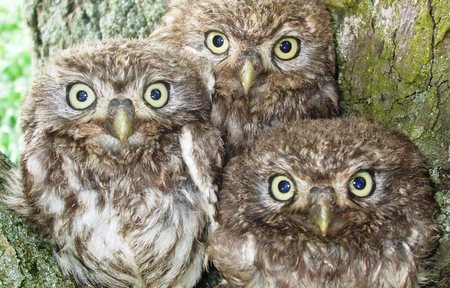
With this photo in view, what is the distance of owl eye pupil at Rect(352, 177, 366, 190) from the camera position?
2.17 m

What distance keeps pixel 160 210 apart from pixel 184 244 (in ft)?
0.49

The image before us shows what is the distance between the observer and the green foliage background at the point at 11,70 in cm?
558

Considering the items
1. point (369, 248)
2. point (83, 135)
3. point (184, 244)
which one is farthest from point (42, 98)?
point (369, 248)

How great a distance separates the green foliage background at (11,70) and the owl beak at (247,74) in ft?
10.3

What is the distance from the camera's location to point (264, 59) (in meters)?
2.54

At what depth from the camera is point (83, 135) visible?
2289mm

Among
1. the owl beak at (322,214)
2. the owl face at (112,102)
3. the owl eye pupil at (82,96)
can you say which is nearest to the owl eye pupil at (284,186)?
the owl beak at (322,214)

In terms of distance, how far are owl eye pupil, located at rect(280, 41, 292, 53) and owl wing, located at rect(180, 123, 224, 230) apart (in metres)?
0.48

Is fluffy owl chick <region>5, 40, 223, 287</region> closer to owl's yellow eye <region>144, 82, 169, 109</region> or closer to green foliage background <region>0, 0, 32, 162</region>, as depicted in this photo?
owl's yellow eye <region>144, 82, 169, 109</region>

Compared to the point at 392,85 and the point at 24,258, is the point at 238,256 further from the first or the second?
the point at 392,85

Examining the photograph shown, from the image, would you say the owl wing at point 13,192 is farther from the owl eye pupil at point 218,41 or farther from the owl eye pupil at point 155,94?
the owl eye pupil at point 218,41

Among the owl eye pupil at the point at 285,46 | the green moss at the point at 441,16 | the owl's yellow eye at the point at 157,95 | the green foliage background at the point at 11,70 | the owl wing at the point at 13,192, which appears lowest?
the green foliage background at the point at 11,70

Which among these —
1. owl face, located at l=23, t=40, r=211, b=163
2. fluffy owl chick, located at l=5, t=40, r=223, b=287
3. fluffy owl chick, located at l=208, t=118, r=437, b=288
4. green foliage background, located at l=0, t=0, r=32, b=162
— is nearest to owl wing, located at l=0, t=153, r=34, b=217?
fluffy owl chick, located at l=5, t=40, r=223, b=287

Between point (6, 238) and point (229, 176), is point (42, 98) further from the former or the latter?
point (229, 176)
